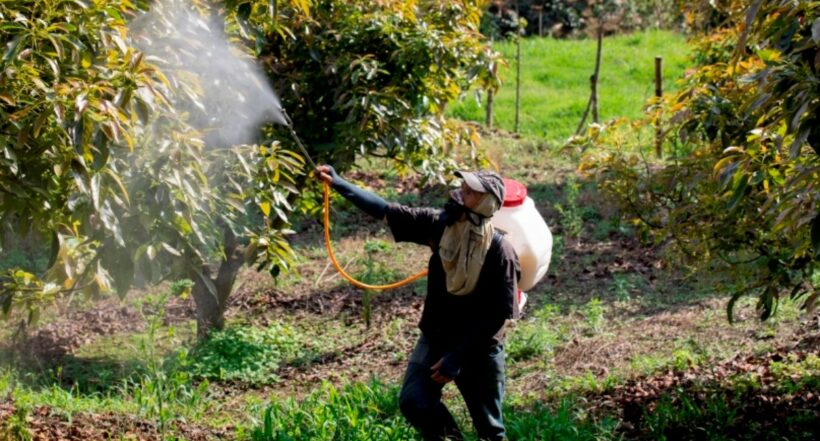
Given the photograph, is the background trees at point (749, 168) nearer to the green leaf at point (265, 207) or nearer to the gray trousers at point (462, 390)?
the gray trousers at point (462, 390)

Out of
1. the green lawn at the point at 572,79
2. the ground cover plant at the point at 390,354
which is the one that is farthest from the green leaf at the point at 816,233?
the green lawn at the point at 572,79

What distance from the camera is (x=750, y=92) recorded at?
6.38 metres

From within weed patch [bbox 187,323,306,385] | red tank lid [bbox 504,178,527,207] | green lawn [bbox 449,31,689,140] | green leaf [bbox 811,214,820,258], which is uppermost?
green leaf [bbox 811,214,820,258]

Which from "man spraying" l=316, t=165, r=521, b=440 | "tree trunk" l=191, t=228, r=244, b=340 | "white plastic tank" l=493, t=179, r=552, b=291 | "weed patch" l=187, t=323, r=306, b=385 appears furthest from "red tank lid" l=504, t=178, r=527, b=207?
"tree trunk" l=191, t=228, r=244, b=340

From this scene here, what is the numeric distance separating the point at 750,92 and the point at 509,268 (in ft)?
6.20

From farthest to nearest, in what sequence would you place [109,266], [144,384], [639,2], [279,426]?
[639,2], [144,384], [279,426], [109,266]

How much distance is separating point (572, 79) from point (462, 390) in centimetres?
1554

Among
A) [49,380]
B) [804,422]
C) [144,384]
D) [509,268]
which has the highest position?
[509,268]

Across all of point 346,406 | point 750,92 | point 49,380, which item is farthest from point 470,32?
point 49,380

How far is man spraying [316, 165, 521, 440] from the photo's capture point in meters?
→ 5.55

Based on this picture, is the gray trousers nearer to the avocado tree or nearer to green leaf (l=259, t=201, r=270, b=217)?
the avocado tree

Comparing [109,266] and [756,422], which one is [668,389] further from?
[109,266]

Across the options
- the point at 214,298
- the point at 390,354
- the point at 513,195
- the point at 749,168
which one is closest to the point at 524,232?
the point at 513,195

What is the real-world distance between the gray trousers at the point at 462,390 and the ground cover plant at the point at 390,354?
0.45 metres
